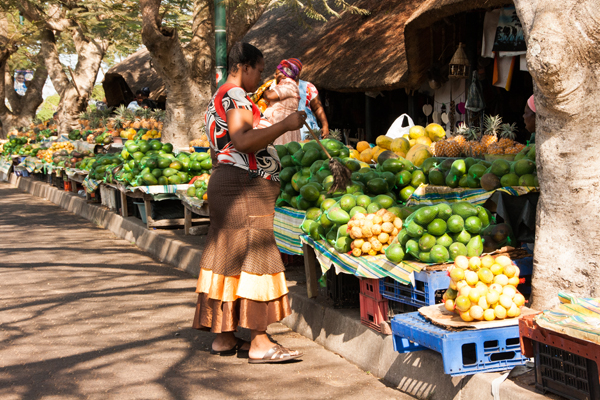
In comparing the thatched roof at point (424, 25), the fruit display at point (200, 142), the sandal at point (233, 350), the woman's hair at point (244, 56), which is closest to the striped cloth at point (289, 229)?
the sandal at point (233, 350)

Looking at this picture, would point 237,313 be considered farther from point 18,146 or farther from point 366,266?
point 18,146

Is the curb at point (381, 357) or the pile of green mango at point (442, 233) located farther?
the pile of green mango at point (442, 233)

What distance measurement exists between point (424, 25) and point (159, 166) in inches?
172

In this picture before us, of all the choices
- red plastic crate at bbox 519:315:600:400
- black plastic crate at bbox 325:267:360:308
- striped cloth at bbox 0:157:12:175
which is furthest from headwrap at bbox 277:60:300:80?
striped cloth at bbox 0:157:12:175

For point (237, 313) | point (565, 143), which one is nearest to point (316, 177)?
point (237, 313)

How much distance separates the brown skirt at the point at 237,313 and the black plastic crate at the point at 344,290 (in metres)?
0.59

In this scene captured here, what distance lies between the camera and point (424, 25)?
26.8ft

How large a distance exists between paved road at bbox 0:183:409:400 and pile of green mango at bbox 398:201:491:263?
89cm

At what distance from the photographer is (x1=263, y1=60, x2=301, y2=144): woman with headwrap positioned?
290 inches

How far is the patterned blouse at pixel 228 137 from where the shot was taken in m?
3.95

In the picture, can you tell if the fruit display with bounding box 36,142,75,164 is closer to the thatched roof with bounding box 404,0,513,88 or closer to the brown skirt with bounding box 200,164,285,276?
the thatched roof with bounding box 404,0,513,88

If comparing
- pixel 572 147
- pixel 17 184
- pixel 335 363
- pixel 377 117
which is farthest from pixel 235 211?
pixel 17 184

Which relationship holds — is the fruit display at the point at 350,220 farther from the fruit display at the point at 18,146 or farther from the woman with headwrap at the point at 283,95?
the fruit display at the point at 18,146

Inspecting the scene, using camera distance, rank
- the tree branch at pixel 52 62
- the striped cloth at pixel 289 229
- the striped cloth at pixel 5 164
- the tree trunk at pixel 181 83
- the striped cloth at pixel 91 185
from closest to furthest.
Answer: the striped cloth at pixel 289 229, the tree trunk at pixel 181 83, the striped cloth at pixel 91 185, the tree branch at pixel 52 62, the striped cloth at pixel 5 164
